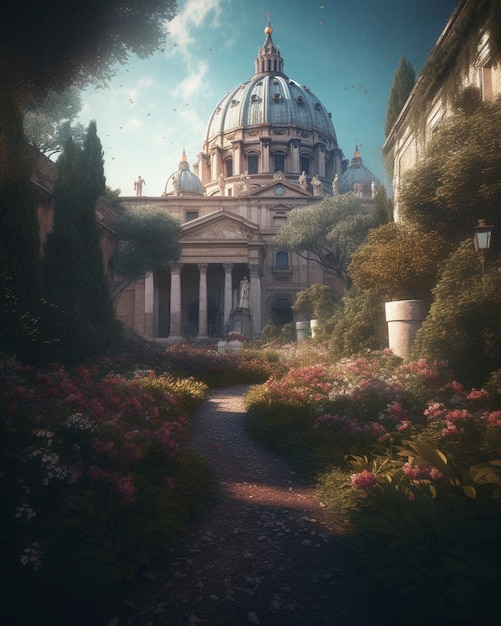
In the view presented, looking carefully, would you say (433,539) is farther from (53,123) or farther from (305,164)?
(305,164)

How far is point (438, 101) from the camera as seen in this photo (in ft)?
47.5

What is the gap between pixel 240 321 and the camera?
99.1 ft

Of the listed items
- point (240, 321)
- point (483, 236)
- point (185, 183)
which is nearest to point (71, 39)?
point (483, 236)

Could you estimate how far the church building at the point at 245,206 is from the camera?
36.5m

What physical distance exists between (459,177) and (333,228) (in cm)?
2325

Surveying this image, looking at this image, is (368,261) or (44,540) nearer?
(44,540)

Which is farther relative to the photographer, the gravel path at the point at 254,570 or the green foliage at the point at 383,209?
A: the green foliage at the point at 383,209

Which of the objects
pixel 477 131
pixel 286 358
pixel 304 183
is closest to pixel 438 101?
pixel 477 131

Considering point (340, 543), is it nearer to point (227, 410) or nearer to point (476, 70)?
point (227, 410)

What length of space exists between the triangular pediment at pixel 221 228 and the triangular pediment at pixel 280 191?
29.1 ft

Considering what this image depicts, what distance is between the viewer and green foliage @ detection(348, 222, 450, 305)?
11.1 meters

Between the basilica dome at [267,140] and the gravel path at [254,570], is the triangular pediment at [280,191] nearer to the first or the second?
the basilica dome at [267,140]

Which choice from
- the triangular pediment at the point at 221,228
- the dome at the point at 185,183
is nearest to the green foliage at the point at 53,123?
the triangular pediment at the point at 221,228

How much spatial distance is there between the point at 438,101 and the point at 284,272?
94.2ft
